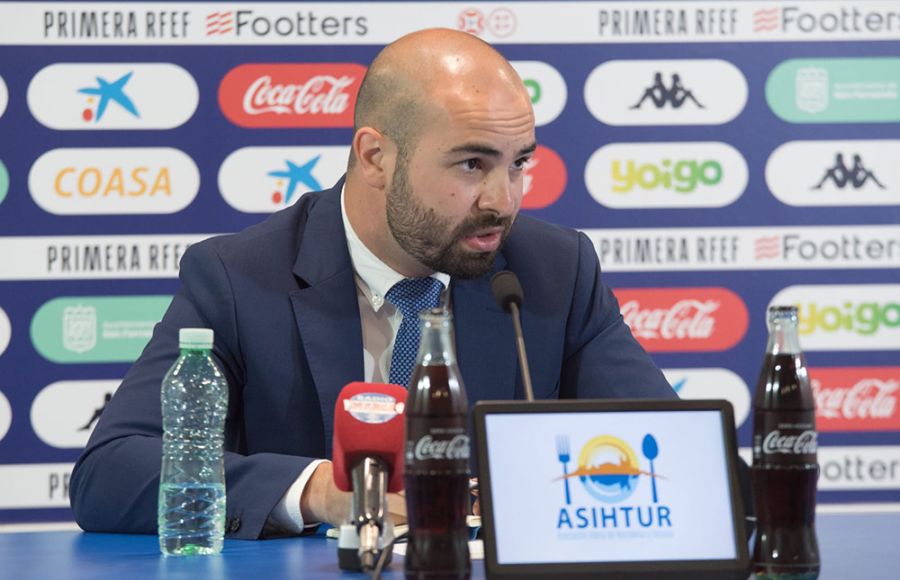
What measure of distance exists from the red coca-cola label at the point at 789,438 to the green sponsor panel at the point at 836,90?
2.14m

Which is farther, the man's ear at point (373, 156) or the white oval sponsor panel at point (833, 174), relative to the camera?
the white oval sponsor panel at point (833, 174)

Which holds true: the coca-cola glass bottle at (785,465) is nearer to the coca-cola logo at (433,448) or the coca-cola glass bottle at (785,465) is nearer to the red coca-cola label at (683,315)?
the coca-cola logo at (433,448)

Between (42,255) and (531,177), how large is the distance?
1244 millimetres

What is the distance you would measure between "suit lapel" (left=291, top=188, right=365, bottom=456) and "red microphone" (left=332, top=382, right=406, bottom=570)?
0.69 m

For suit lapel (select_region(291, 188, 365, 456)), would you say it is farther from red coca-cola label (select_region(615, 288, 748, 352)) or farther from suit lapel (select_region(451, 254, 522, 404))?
red coca-cola label (select_region(615, 288, 748, 352))

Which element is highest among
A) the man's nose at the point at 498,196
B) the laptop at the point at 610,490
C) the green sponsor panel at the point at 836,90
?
the green sponsor panel at the point at 836,90

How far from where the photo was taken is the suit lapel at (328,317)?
2.17 m

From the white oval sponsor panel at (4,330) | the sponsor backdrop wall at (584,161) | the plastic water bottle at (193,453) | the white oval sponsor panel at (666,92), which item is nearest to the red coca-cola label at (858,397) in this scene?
the sponsor backdrop wall at (584,161)

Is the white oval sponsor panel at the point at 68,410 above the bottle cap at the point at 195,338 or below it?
below

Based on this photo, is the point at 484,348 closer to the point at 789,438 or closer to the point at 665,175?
the point at 789,438

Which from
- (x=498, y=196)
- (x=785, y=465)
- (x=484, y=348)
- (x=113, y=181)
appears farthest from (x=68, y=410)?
(x=785, y=465)

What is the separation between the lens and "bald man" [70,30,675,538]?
85.3 inches

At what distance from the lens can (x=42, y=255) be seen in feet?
10.6

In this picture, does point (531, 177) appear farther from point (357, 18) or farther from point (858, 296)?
point (858, 296)
